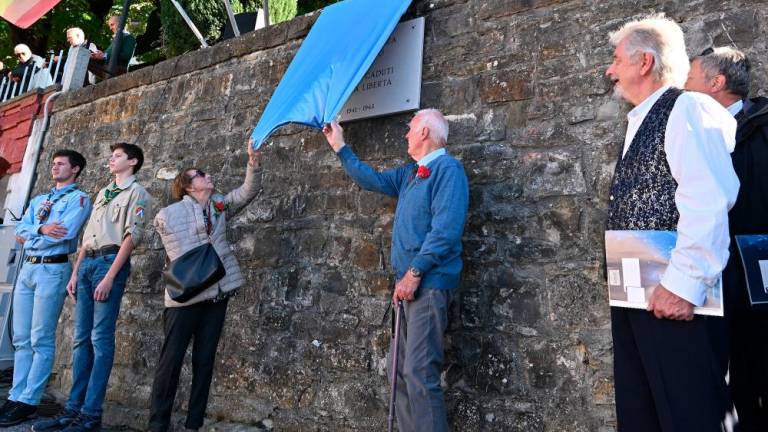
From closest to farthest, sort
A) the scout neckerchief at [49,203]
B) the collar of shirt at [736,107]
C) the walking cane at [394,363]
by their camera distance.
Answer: the collar of shirt at [736,107] < the walking cane at [394,363] < the scout neckerchief at [49,203]

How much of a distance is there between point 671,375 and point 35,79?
25.8ft

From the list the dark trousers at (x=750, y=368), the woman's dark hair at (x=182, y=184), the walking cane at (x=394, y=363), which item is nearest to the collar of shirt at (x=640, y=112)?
the dark trousers at (x=750, y=368)

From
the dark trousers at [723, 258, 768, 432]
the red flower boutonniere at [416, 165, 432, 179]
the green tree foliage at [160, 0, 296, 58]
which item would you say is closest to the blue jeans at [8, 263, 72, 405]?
the red flower boutonniere at [416, 165, 432, 179]

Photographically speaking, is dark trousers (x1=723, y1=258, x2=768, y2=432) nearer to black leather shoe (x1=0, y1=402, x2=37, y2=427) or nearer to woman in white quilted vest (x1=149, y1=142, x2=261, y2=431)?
woman in white quilted vest (x1=149, y1=142, x2=261, y2=431)

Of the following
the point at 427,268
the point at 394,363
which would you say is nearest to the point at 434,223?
the point at 427,268

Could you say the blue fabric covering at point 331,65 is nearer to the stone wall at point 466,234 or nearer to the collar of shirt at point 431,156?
the stone wall at point 466,234

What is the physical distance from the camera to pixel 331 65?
356cm

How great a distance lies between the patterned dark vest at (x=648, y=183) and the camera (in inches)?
75.7

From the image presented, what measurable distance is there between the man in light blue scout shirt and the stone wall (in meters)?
0.66

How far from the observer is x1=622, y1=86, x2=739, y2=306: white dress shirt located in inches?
69.9

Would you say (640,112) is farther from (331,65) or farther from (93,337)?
(93,337)

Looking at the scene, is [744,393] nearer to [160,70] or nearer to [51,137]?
[160,70]

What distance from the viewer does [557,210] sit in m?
3.03

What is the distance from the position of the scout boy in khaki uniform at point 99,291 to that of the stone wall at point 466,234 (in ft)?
1.80
